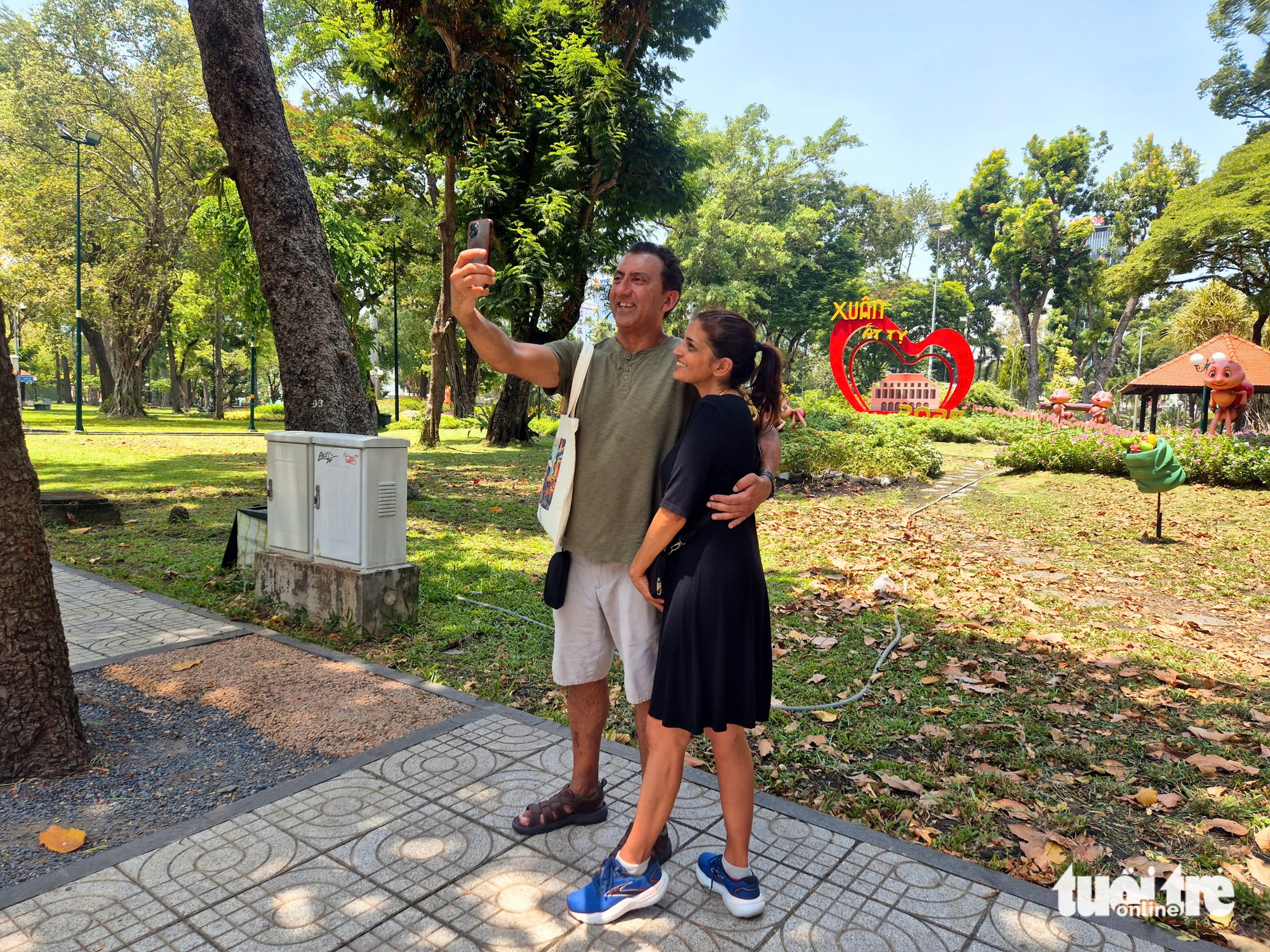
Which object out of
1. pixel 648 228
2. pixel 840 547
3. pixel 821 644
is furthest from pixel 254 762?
pixel 648 228

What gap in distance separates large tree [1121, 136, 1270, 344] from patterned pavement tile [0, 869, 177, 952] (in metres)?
25.6

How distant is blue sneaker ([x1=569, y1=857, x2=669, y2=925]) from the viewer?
2516 millimetres

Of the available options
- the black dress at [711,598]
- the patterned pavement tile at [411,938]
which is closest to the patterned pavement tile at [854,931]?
the black dress at [711,598]

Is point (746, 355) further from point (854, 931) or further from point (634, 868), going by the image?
point (854, 931)

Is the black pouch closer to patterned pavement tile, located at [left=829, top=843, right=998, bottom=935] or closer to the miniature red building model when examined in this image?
patterned pavement tile, located at [left=829, top=843, right=998, bottom=935]

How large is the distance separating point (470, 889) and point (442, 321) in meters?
16.4

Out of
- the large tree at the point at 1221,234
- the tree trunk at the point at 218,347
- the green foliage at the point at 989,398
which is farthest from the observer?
the green foliage at the point at 989,398

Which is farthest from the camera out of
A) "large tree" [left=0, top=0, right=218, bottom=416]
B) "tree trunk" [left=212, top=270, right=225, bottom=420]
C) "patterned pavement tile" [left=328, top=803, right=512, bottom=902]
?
"tree trunk" [left=212, top=270, right=225, bottom=420]

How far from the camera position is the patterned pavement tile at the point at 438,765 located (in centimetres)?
341

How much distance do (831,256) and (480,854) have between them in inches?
1741

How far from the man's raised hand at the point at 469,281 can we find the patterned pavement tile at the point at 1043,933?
8.42 feet

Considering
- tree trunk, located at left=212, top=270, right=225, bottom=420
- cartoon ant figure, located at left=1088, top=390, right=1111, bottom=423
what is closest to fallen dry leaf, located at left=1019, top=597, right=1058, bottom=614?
cartoon ant figure, located at left=1088, top=390, right=1111, bottom=423

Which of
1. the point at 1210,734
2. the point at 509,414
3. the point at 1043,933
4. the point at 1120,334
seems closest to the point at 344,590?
the point at 1043,933

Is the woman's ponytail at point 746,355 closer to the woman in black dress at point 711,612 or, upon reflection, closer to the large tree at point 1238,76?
the woman in black dress at point 711,612
